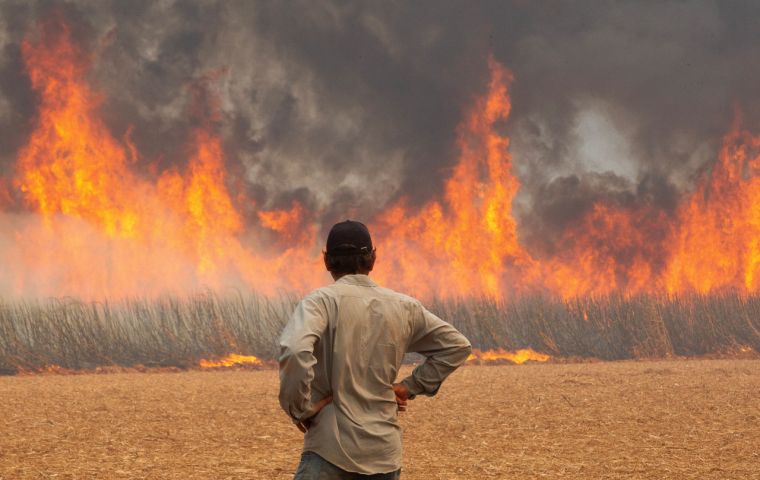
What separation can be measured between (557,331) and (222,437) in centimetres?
1390

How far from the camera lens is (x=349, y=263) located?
3.18m

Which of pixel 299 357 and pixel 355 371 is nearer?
A: pixel 299 357

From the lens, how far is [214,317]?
20734mm

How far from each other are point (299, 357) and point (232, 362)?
18119 millimetres

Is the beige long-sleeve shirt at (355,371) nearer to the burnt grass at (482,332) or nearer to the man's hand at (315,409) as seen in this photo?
the man's hand at (315,409)

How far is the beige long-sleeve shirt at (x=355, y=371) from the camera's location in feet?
9.89

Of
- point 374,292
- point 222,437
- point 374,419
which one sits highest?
point 374,292

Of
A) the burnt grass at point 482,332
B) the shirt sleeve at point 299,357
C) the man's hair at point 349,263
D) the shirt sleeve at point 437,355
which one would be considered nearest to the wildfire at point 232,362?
the burnt grass at point 482,332

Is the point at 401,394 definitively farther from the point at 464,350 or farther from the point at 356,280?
the point at 356,280

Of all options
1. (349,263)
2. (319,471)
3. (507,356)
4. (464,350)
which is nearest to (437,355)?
(464,350)

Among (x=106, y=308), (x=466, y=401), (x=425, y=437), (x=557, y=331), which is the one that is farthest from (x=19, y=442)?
(x=557, y=331)

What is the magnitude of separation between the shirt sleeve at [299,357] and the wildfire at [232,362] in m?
17.8

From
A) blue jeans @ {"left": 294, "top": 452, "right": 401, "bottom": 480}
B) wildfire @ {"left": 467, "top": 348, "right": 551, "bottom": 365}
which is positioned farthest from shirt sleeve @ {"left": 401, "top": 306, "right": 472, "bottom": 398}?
wildfire @ {"left": 467, "top": 348, "right": 551, "bottom": 365}

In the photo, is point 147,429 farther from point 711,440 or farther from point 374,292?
point 374,292
